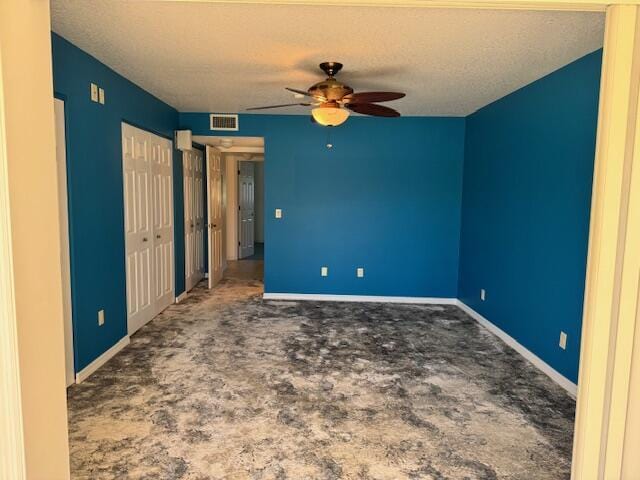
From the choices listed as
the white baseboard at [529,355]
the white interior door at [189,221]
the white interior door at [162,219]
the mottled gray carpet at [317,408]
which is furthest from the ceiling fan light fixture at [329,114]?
the white interior door at [189,221]

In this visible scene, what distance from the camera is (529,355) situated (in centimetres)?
356

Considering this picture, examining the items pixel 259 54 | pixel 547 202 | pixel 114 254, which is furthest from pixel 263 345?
pixel 547 202

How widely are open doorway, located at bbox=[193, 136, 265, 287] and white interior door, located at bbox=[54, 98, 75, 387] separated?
2.60 meters

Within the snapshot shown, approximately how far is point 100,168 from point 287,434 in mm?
2445

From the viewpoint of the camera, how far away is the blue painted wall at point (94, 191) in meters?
2.90

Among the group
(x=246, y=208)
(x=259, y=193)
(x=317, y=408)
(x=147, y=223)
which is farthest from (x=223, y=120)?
(x=259, y=193)

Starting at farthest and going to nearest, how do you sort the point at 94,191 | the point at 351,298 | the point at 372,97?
the point at 351,298, the point at 94,191, the point at 372,97

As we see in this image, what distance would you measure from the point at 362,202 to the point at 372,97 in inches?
96.6

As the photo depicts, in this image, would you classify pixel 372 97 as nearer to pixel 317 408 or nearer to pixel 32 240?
pixel 317 408

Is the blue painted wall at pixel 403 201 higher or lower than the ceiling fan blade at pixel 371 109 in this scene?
lower

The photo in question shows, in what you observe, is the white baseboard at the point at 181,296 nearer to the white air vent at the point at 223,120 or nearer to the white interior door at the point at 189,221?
the white interior door at the point at 189,221

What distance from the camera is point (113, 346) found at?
355 centimetres

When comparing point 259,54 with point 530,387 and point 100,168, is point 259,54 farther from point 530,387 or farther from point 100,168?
point 530,387

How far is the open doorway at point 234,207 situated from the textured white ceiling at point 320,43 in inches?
71.2
